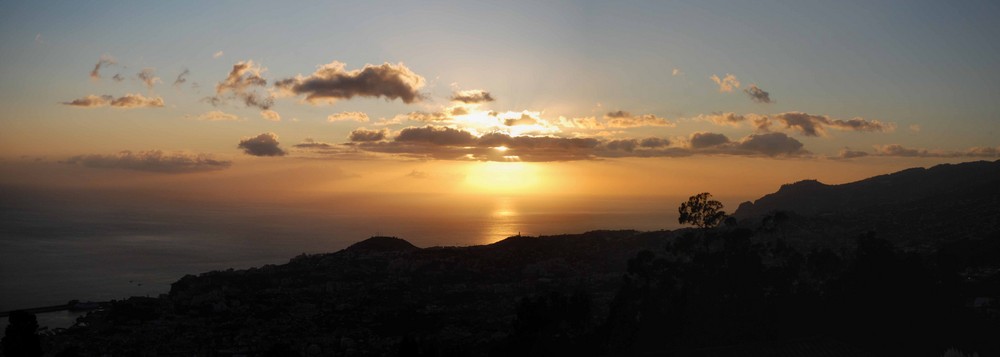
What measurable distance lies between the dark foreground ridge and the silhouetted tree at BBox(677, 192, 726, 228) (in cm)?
81

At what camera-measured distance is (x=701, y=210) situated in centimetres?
3659

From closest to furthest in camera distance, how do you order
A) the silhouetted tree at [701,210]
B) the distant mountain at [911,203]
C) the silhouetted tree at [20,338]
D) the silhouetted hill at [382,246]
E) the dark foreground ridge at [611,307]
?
the silhouetted tree at [20,338]
the dark foreground ridge at [611,307]
the silhouetted tree at [701,210]
the distant mountain at [911,203]
the silhouetted hill at [382,246]

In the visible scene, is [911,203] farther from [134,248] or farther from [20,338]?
[134,248]

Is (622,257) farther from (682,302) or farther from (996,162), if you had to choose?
(996,162)

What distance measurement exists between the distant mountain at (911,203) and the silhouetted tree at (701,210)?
80.8 feet

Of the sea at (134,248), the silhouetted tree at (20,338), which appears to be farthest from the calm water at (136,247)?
the silhouetted tree at (20,338)

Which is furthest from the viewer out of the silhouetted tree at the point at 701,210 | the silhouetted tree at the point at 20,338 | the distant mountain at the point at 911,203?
the distant mountain at the point at 911,203

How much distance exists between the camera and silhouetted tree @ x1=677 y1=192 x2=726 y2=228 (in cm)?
3641

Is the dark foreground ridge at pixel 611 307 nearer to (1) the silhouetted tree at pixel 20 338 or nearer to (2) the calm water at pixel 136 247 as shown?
(1) the silhouetted tree at pixel 20 338

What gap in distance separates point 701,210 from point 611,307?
1062cm

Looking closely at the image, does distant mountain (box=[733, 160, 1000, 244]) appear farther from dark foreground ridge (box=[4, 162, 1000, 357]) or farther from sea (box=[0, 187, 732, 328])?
sea (box=[0, 187, 732, 328])

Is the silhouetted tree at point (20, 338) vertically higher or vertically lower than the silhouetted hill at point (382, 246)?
lower

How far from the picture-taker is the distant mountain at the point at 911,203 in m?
54.7

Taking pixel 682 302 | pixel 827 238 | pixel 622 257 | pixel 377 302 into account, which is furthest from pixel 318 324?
pixel 827 238
